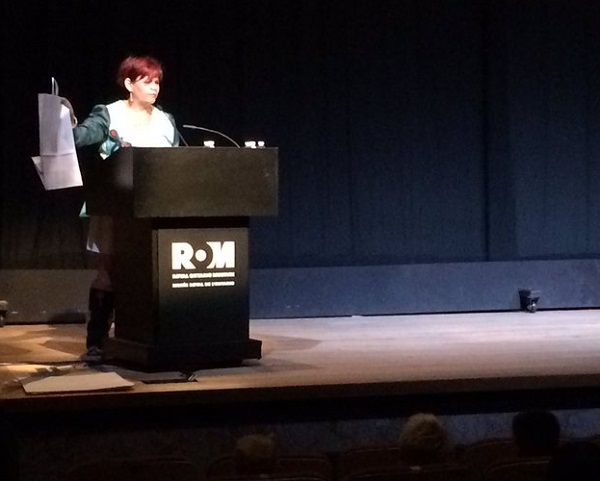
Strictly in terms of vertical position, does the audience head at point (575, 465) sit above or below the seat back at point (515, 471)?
above

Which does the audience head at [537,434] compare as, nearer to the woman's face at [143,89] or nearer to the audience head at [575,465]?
the audience head at [575,465]

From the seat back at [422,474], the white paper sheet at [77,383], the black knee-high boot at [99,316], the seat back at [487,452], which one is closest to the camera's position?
the seat back at [422,474]

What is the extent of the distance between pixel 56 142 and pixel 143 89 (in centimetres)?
44

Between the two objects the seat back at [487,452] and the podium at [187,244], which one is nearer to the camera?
the seat back at [487,452]

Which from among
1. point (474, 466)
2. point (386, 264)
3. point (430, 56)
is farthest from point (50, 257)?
point (474, 466)

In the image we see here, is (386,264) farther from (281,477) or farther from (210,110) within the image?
(281,477)

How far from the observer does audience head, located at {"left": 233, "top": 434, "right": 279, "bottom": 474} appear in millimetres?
2828

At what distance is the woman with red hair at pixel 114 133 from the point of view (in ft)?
15.5

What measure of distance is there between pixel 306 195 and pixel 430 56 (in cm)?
107

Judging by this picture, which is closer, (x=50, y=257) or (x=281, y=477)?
(x=281, y=477)

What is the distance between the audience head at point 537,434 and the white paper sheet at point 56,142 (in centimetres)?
226

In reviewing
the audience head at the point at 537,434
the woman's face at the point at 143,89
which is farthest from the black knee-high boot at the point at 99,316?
the audience head at the point at 537,434

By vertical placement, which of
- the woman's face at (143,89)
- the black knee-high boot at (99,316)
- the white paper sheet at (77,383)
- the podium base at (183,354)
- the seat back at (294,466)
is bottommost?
the seat back at (294,466)

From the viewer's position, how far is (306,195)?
665cm
